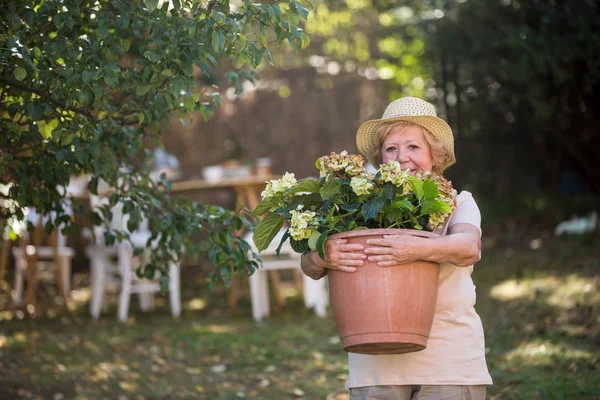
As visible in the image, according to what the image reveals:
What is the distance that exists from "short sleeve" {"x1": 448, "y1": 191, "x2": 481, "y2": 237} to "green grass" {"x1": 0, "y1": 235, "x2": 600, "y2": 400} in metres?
1.66

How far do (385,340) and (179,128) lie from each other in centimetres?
711

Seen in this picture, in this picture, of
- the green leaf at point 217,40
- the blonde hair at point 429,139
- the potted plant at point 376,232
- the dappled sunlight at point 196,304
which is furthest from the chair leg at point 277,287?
the potted plant at point 376,232

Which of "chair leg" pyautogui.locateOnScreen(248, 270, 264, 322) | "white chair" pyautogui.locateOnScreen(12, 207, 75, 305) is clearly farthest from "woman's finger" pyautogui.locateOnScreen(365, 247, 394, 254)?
"white chair" pyautogui.locateOnScreen(12, 207, 75, 305)

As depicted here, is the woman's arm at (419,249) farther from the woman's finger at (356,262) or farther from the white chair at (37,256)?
the white chair at (37,256)

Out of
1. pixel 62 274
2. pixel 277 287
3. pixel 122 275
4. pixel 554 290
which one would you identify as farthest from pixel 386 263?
pixel 62 274

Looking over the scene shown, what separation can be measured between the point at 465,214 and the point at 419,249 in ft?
0.79

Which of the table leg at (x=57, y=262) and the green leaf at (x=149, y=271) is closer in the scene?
the green leaf at (x=149, y=271)

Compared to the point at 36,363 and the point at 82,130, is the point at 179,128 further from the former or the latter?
the point at 82,130

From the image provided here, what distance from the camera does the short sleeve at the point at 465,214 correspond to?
7.13 ft

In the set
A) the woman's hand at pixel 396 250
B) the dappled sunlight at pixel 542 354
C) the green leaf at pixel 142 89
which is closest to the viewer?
the woman's hand at pixel 396 250

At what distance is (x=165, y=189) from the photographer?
338cm

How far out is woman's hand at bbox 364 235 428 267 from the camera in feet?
6.64

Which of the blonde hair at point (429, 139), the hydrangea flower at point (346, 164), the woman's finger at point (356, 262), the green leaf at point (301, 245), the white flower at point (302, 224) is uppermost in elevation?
the blonde hair at point (429, 139)

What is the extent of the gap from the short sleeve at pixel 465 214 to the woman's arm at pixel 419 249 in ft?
0.32
